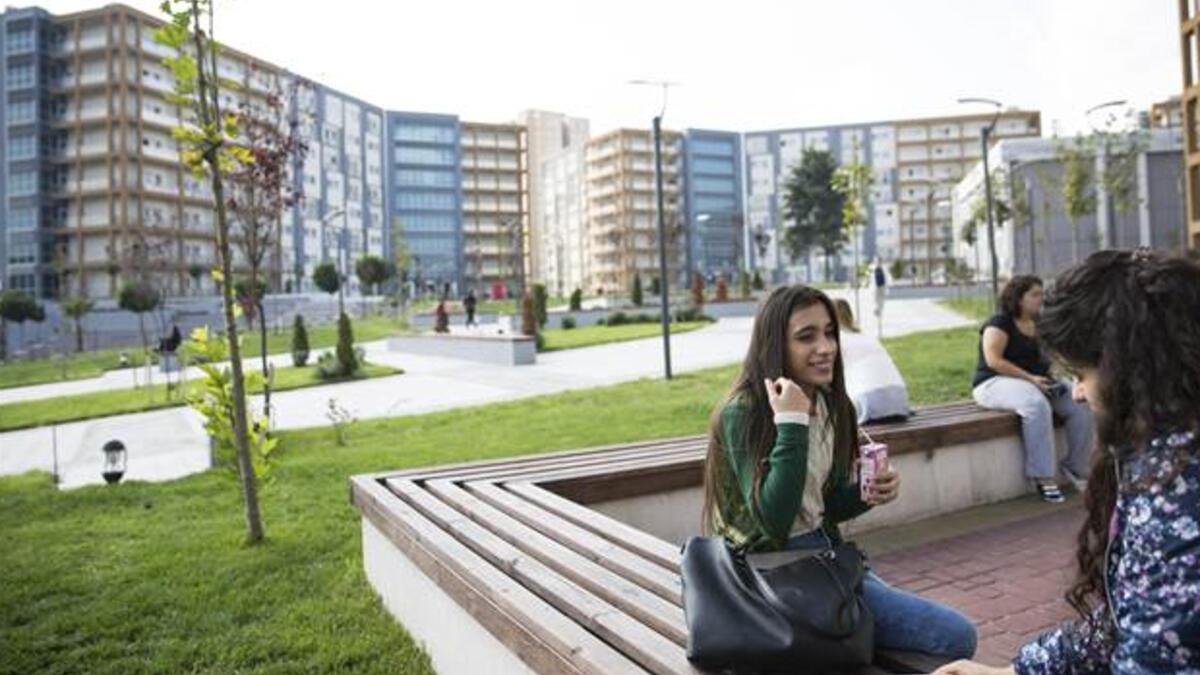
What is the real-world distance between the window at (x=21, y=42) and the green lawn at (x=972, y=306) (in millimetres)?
58062

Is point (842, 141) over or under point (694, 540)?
over

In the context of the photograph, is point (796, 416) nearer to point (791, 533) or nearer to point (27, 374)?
point (791, 533)

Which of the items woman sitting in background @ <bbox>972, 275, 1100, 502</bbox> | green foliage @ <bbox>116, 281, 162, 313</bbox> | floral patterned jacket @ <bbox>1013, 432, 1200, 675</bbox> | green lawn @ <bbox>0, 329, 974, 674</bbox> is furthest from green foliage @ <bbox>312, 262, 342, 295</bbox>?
floral patterned jacket @ <bbox>1013, 432, 1200, 675</bbox>

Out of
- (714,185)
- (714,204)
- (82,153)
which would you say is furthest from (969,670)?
(714,185)

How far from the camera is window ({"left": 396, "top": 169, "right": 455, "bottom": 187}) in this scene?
3915 inches

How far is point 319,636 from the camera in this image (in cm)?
398

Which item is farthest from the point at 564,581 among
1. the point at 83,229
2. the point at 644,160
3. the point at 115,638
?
the point at 644,160

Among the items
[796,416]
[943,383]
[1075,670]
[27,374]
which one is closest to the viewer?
[1075,670]

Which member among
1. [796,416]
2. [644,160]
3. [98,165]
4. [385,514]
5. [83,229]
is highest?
[644,160]

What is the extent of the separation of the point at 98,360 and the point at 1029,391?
3435 cm

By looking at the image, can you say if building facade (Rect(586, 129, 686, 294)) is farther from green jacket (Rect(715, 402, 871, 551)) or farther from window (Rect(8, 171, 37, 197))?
green jacket (Rect(715, 402, 871, 551))

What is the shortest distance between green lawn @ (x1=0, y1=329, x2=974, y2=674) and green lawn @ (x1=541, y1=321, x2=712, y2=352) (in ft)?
50.8

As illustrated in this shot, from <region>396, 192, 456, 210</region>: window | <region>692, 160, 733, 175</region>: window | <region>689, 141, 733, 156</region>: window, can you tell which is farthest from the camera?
<region>689, 141, 733, 156</region>: window

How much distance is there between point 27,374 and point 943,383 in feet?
88.5
